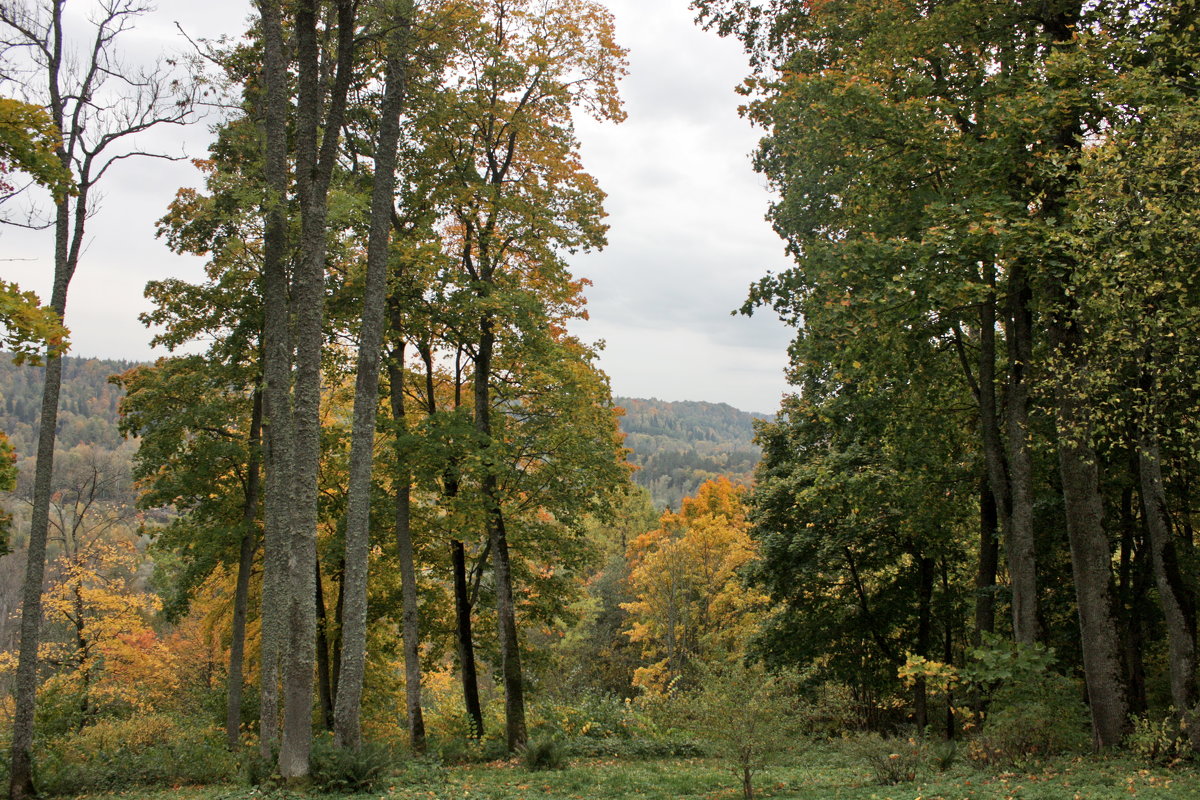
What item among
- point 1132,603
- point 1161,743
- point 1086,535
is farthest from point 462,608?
point 1132,603

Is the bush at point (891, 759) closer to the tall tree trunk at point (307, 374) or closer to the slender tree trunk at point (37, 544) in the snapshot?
the tall tree trunk at point (307, 374)

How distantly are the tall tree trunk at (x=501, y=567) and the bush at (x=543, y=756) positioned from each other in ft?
4.31

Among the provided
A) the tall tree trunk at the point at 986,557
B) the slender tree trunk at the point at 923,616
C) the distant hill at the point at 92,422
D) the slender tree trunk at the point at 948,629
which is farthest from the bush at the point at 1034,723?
the distant hill at the point at 92,422

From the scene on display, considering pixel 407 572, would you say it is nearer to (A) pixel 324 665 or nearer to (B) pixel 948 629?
(A) pixel 324 665

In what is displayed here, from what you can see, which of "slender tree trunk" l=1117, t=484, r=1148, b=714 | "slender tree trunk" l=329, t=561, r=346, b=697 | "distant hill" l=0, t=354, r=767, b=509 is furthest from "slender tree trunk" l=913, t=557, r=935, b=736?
"distant hill" l=0, t=354, r=767, b=509

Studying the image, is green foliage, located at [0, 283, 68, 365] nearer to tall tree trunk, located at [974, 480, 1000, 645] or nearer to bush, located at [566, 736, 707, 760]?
bush, located at [566, 736, 707, 760]

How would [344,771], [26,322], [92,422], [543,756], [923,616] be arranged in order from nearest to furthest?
[26,322], [344,771], [543,756], [923,616], [92,422]

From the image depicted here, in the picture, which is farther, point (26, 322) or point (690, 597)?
point (690, 597)

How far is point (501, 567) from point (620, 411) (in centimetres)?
518

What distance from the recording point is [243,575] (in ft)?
47.3

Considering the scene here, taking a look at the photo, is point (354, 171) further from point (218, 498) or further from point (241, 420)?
point (218, 498)

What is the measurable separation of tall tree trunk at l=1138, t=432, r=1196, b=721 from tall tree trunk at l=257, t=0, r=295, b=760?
10246 mm

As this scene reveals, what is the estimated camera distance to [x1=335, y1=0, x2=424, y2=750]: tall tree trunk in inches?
385

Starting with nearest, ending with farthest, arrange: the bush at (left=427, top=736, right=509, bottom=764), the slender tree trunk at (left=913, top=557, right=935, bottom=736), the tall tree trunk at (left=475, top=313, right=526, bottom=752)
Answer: the bush at (left=427, top=736, right=509, bottom=764), the tall tree trunk at (left=475, top=313, right=526, bottom=752), the slender tree trunk at (left=913, top=557, right=935, bottom=736)
